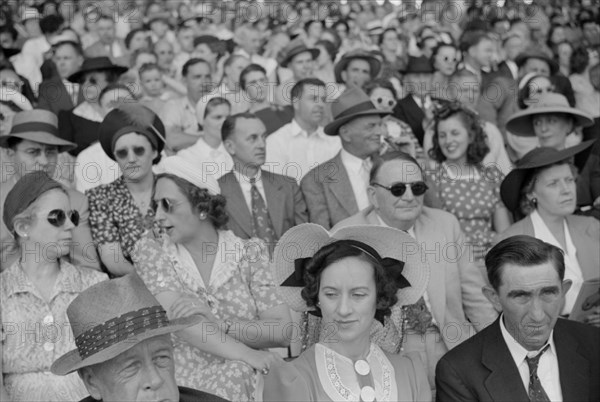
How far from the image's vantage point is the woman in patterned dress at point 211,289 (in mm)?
3758

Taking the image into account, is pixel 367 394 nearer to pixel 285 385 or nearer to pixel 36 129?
pixel 285 385

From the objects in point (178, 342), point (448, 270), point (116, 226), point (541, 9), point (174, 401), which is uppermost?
point (541, 9)

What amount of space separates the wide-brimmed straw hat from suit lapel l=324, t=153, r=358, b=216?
5.59 ft

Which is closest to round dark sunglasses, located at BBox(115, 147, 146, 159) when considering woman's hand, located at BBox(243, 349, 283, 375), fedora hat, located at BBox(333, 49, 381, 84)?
woman's hand, located at BBox(243, 349, 283, 375)

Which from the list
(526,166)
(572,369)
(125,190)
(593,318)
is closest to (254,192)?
(125,190)

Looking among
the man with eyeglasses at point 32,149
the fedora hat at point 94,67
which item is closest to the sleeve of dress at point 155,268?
the man with eyeglasses at point 32,149

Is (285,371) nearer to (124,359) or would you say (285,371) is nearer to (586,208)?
(124,359)

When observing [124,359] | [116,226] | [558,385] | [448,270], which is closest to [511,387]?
[558,385]

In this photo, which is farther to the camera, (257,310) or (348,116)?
(348,116)

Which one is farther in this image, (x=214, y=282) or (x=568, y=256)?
(x=568, y=256)

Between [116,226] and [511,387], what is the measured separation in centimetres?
228

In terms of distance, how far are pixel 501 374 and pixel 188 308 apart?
1277mm

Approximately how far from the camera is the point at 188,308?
3752 mm

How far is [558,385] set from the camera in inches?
128
